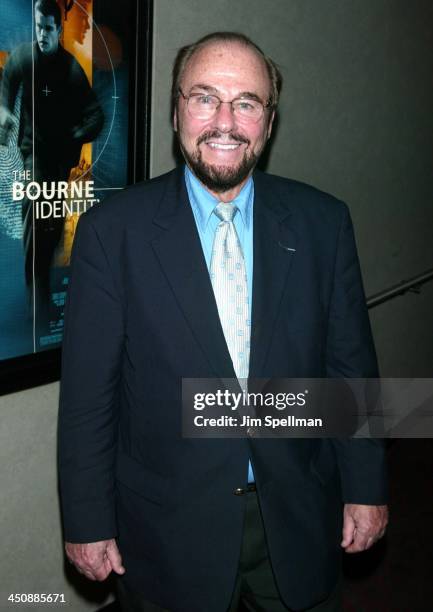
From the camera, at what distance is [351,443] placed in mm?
1953

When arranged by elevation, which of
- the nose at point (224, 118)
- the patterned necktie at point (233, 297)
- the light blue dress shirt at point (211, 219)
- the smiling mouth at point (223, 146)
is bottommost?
the patterned necktie at point (233, 297)

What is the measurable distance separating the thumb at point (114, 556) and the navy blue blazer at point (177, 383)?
0.12 ft

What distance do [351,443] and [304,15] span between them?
2.14 m

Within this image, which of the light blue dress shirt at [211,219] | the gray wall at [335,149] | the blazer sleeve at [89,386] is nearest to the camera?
the blazer sleeve at [89,386]

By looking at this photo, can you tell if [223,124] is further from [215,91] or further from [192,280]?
[192,280]

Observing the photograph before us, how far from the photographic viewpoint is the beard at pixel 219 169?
178 cm

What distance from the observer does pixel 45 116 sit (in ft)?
6.84

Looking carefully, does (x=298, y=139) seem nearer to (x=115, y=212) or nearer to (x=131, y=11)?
(x=131, y=11)

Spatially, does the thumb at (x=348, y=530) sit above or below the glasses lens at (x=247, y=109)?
below

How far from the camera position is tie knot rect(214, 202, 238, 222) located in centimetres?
184

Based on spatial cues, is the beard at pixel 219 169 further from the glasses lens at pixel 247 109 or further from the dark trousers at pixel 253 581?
the dark trousers at pixel 253 581

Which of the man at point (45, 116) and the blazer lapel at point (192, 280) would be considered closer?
the blazer lapel at point (192, 280)

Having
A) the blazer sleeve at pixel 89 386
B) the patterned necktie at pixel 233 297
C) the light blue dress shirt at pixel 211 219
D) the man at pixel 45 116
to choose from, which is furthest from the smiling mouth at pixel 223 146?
the man at pixel 45 116

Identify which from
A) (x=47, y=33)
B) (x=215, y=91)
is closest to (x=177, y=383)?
(x=215, y=91)
